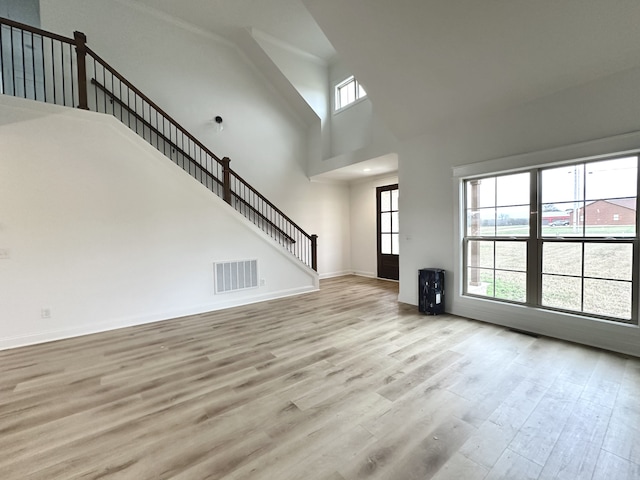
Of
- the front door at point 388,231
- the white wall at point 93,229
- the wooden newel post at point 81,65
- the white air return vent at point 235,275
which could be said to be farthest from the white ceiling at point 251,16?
the white air return vent at point 235,275

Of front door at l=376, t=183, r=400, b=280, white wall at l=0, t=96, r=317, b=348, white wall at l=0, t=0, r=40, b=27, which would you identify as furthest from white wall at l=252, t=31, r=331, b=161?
white wall at l=0, t=0, r=40, b=27

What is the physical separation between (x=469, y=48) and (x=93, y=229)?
523cm

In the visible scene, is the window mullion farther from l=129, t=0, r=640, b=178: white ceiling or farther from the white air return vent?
the white air return vent

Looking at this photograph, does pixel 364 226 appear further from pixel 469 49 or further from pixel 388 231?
pixel 469 49

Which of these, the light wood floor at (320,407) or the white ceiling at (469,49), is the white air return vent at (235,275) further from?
the white ceiling at (469,49)

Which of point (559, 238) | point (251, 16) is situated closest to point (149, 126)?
point (251, 16)

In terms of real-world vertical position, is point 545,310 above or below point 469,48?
below

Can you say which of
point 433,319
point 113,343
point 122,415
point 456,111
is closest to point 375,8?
point 456,111

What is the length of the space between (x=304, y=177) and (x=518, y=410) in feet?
21.3

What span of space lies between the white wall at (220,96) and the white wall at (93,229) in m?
2.17

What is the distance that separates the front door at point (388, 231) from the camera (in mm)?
7125

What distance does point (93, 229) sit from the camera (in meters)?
3.78

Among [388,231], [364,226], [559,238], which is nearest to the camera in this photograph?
[559,238]

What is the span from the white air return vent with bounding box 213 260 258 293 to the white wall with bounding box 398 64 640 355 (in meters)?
2.77
